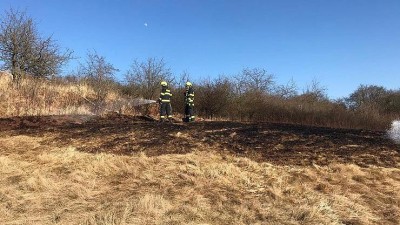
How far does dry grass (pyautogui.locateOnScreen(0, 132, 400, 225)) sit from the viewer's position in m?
5.77

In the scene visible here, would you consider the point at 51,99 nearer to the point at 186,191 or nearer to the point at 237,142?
the point at 237,142

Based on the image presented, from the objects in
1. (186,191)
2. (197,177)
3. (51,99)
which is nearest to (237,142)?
(197,177)

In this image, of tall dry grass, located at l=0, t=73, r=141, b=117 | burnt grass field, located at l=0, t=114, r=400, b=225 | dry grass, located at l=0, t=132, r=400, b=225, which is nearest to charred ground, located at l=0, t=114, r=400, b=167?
burnt grass field, located at l=0, t=114, r=400, b=225

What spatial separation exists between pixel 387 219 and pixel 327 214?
88 centimetres

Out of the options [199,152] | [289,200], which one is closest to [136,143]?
[199,152]

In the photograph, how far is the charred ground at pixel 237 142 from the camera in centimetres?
855

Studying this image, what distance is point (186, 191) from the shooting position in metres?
6.74

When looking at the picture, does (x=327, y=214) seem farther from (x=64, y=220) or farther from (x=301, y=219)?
(x=64, y=220)

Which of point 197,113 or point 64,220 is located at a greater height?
point 197,113

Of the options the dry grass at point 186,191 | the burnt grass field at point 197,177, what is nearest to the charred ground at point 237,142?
the burnt grass field at point 197,177

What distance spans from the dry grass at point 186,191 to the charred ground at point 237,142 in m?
0.51

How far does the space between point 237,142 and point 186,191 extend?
3306 mm

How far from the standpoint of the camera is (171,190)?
681cm

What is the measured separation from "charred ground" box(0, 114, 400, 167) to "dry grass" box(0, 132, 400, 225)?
1.67ft
